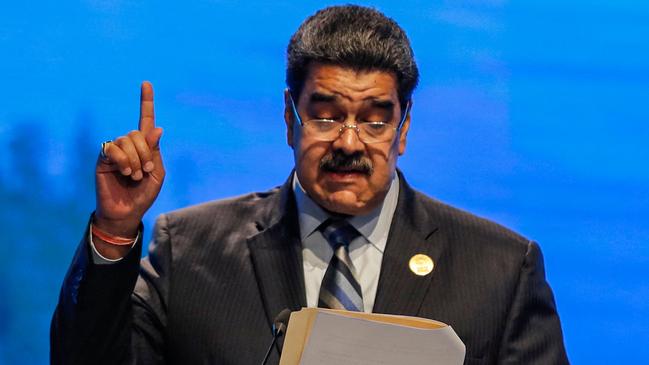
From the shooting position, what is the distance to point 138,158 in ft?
5.83

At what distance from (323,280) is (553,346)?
0.48 m

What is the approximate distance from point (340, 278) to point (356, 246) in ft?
0.39

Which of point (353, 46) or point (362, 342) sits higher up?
point (353, 46)

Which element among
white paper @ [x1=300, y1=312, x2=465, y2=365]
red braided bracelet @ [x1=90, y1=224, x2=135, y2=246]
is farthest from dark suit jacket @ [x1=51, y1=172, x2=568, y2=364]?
white paper @ [x1=300, y1=312, x2=465, y2=365]

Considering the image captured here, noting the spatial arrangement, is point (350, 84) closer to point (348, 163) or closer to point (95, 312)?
Result: point (348, 163)

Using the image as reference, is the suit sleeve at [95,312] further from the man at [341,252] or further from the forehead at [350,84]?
the forehead at [350,84]

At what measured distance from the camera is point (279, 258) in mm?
2133

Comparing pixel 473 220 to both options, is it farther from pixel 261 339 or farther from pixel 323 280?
pixel 261 339

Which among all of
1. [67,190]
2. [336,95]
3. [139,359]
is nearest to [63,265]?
[67,190]

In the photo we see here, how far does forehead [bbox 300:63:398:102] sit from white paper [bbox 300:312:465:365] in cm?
71

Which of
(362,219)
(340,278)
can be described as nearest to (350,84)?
(362,219)

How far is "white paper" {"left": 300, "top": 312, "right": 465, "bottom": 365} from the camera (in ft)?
4.91

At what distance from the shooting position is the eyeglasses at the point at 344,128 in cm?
210

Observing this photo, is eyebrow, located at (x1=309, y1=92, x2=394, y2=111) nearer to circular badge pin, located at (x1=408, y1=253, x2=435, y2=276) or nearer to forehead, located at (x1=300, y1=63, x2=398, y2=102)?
forehead, located at (x1=300, y1=63, x2=398, y2=102)
